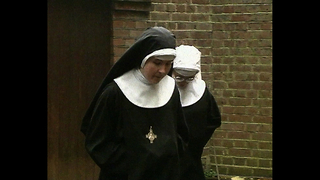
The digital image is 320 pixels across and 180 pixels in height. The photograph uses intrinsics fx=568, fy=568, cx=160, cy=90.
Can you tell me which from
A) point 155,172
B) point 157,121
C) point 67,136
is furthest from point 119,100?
point 67,136

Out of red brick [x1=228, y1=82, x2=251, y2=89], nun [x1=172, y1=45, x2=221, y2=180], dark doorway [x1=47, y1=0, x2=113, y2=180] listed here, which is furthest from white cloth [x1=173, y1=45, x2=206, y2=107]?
red brick [x1=228, y1=82, x2=251, y2=89]

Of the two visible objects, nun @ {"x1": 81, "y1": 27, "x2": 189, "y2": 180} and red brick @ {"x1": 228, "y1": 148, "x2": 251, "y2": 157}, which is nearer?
nun @ {"x1": 81, "y1": 27, "x2": 189, "y2": 180}

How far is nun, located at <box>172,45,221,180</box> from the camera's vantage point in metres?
4.78

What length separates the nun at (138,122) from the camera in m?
3.83

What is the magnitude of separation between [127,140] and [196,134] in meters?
1.20

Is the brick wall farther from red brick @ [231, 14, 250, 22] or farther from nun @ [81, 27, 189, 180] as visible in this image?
nun @ [81, 27, 189, 180]

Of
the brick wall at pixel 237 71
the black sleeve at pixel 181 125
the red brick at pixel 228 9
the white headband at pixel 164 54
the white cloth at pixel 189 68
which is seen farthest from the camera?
the red brick at pixel 228 9

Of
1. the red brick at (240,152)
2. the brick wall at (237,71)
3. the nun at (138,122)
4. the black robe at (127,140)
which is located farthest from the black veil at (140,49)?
the red brick at (240,152)

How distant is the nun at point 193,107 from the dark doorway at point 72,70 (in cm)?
217

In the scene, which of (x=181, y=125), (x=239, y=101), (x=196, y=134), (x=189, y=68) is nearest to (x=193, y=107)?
(x=196, y=134)

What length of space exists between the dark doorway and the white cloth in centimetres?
212

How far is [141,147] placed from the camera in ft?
12.6

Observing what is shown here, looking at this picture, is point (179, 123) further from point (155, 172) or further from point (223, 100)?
point (223, 100)

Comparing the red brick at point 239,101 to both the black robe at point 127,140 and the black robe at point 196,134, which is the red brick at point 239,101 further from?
the black robe at point 127,140
